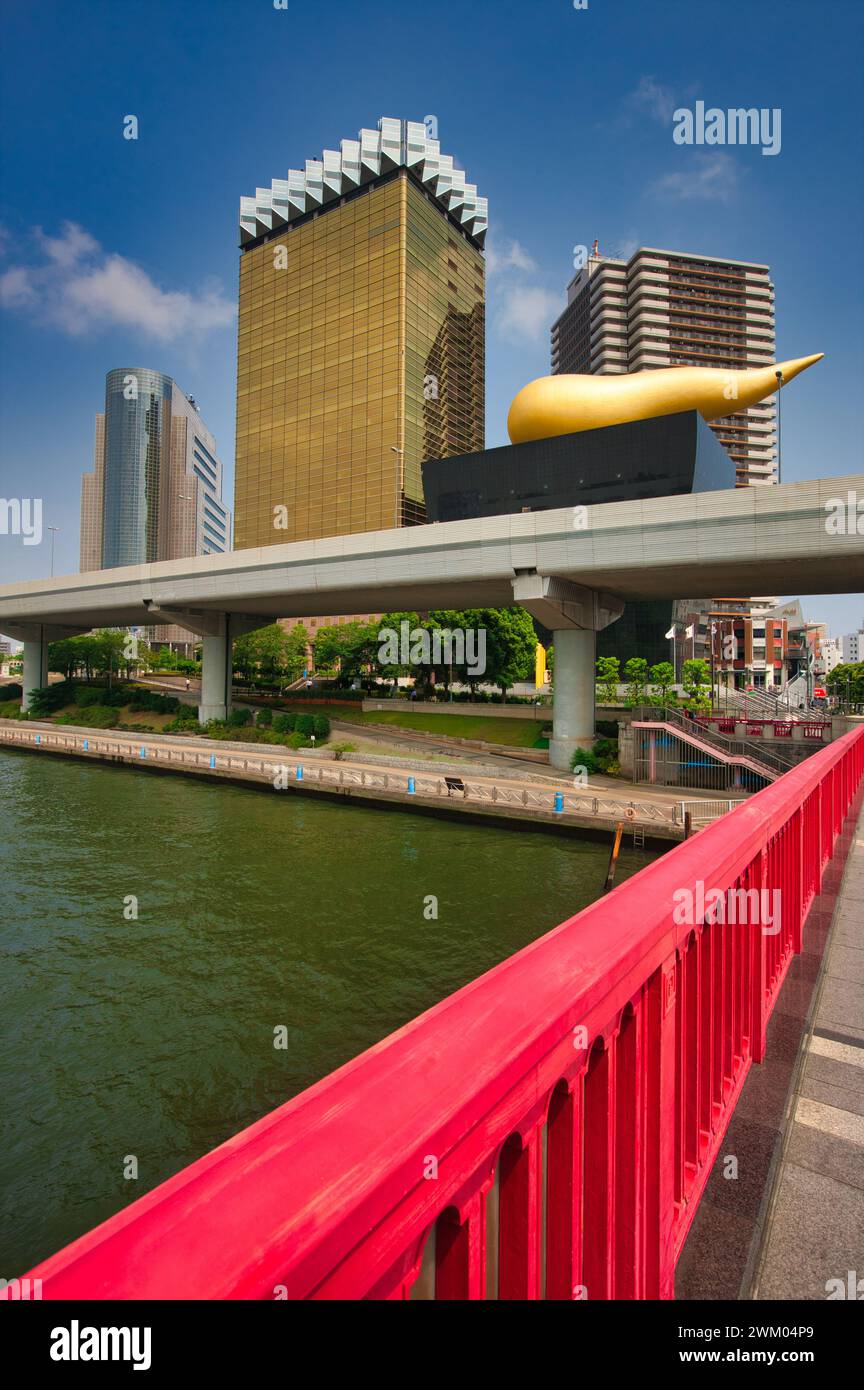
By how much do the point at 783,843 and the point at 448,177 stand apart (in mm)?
129520

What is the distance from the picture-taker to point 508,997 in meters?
1.33

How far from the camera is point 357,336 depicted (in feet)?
316

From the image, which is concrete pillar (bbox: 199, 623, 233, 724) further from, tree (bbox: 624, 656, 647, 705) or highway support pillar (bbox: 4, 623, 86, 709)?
tree (bbox: 624, 656, 647, 705)

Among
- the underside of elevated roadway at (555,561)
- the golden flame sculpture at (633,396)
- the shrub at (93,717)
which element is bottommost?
the shrub at (93,717)

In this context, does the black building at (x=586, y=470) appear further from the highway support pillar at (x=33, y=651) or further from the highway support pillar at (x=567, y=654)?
the highway support pillar at (x=33, y=651)

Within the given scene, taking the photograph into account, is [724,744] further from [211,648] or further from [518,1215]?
[211,648]

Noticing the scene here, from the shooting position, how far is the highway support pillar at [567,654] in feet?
93.4

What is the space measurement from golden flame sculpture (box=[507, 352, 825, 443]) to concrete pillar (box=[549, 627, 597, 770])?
692 inches

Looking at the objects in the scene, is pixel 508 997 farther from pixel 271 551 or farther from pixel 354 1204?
pixel 271 551

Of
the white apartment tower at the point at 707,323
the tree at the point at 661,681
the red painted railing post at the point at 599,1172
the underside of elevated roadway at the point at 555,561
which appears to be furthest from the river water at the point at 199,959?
the white apartment tower at the point at 707,323

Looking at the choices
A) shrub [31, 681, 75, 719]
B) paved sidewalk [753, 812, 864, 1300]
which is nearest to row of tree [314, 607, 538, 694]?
shrub [31, 681, 75, 719]

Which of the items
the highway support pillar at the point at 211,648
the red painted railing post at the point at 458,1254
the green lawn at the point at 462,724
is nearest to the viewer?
the red painted railing post at the point at 458,1254

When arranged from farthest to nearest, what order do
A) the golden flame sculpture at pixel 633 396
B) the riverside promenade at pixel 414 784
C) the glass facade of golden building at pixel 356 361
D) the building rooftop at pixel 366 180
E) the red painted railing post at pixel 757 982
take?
the building rooftop at pixel 366 180
the glass facade of golden building at pixel 356 361
the golden flame sculpture at pixel 633 396
the riverside promenade at pixel 414 784
the red painted railing post at pixel 757 982

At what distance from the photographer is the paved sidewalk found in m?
2.03
